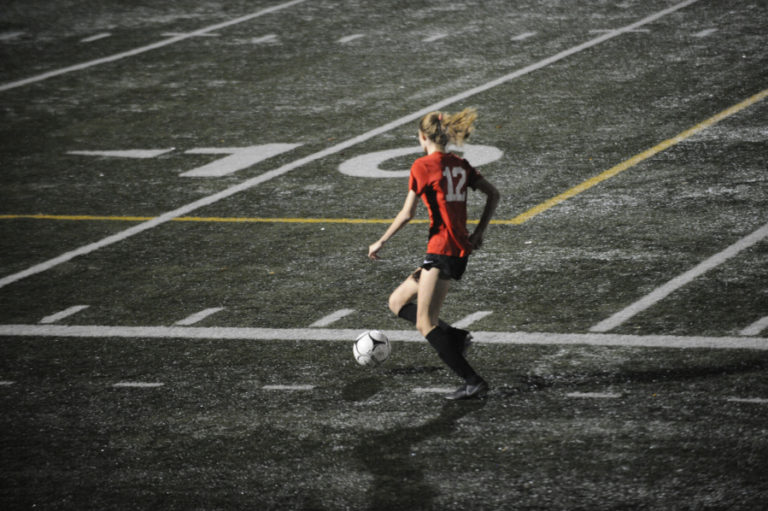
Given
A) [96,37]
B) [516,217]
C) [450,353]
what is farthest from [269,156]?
[96,37]

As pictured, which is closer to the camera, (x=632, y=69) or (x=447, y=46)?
(x=632, y=69)

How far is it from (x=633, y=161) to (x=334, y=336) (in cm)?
631

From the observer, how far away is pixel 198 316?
10.3m

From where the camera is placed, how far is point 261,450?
24.8 feet

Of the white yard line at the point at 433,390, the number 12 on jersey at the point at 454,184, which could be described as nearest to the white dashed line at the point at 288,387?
the white yard line at the point at 433,390

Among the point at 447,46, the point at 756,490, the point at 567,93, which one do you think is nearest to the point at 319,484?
the point at 756,490

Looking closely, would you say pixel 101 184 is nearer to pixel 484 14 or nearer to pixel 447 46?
pixel 447 46

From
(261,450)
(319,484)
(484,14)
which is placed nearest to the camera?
(319,484)

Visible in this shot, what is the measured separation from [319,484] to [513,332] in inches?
113

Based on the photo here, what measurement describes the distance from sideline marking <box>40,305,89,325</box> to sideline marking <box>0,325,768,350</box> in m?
0.14

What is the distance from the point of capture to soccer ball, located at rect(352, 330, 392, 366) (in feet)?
28.4

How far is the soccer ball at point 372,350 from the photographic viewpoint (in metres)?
8.66

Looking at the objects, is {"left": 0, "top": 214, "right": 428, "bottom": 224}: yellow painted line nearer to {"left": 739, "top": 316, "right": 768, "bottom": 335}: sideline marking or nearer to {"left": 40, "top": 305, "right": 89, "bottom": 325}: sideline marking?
{"left": 40, "top": 305, "right": 89, "bottom": 325}: sideline marking

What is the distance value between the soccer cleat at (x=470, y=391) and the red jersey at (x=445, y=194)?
873 millimetres
